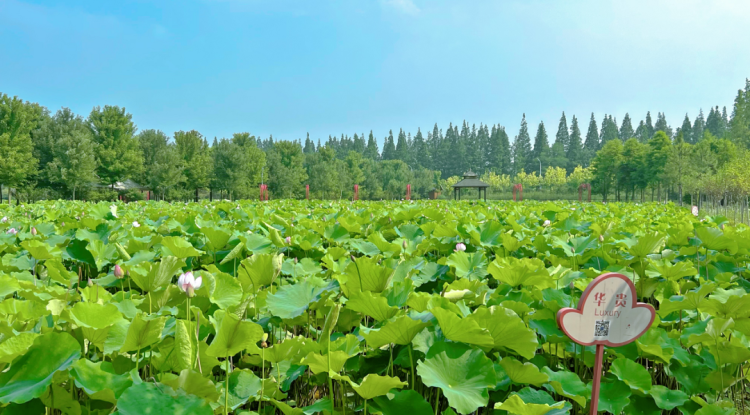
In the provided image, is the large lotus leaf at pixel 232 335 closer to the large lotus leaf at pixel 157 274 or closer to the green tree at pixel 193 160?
the large lotus leaf at pixel 157 274

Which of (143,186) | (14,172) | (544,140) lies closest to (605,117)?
(544,140)

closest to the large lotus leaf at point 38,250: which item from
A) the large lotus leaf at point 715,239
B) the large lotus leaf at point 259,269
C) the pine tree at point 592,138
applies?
the large lotus leaf at point 259,269

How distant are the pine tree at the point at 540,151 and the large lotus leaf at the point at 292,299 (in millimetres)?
98806

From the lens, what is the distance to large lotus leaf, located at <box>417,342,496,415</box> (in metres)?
0.93

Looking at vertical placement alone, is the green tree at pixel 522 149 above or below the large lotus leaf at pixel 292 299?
above

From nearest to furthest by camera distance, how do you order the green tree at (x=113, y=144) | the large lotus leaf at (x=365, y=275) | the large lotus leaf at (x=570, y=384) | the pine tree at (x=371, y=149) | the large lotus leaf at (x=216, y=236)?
the large lotus leaf at (x=570, y=384)
the large lotus leaf at (x=365, y=275)
the large lotus leaf at (x=216, y=236)
the green tree at (x=113, y=144)
the pine tree at (x=371, y=149)

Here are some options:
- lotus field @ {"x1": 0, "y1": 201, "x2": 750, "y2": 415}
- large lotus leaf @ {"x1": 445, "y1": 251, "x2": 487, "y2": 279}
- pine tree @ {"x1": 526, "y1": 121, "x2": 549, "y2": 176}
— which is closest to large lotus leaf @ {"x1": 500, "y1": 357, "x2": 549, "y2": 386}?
lotus field @ {"x1": 0, "y1": 201, "x2": 750, "y2": 415}

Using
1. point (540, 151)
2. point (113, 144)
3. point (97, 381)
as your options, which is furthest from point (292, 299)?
point (540, 151)

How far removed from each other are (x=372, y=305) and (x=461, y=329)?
0.81 feet

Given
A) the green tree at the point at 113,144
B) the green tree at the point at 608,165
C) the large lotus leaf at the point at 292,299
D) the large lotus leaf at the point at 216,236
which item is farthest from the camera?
the green tree at the point at 608,165

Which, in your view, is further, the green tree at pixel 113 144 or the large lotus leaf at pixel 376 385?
the green tree at pixel 113 144

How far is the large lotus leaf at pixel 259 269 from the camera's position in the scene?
4.56 ft

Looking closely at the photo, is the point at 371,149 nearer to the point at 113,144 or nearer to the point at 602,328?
the point at 113,144

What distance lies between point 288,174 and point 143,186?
14.7 metres
